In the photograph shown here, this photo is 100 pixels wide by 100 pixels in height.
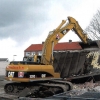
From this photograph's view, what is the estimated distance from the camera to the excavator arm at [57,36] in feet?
47.0

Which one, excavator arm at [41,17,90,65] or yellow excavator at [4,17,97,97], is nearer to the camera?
yellow excavator at [4,17,97,97]

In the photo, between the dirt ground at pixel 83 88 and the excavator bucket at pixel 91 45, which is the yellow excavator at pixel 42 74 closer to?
the dirt ground at pixel 83 88

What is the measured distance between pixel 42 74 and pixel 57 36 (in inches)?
101

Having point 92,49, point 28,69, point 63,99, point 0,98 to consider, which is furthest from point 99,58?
point 63,99

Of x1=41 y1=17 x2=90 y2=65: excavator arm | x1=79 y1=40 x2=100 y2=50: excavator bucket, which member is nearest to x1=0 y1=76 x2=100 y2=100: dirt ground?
x1=41 y1=17 x2=90 y2=65: excavator arm

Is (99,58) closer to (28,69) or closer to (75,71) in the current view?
(75,71)

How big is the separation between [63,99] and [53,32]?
32.8 feet

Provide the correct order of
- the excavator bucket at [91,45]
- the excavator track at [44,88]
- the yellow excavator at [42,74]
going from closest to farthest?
the excavator track at [44,88], the yellow excavator at [42,74], the excavator bucket at [91,45]

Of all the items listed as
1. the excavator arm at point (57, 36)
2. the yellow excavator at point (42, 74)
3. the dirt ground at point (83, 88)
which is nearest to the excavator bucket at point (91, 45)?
the excavator arm at point (57, 36)

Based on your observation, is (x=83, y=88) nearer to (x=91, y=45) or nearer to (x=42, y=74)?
(x=42, y=74)

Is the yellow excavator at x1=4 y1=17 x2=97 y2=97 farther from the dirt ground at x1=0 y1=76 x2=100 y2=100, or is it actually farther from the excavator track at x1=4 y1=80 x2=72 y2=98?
the dirt ground at x1=0 y1=76 x2=100 y2=100

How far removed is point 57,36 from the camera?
48.1ft

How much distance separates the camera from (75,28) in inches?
607

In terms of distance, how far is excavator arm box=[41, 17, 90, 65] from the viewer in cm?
1432
